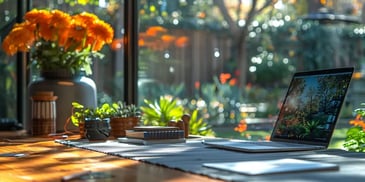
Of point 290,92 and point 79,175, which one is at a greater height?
point 290,92

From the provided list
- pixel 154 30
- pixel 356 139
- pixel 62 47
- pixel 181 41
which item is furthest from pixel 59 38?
pixel 356 139

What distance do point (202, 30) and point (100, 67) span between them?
44.1 inches

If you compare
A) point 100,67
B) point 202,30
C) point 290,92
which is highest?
point 202,30

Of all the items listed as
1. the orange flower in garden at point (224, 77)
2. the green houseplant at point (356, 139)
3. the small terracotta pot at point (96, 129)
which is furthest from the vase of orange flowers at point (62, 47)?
the orange flower in garden at point (224, 77)

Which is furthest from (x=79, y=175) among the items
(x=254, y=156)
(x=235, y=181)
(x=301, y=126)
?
(x=301, y=126)

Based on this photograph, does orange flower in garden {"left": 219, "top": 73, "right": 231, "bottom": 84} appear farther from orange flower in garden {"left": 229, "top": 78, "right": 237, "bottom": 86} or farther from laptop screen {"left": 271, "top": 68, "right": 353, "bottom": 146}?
laptop screen {"left": 271, "top": 68, "right": 353, "bottom": 146}

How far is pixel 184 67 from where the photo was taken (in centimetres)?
413

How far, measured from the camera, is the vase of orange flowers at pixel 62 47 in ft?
9.16

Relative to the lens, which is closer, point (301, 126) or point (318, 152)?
point (318, 152)

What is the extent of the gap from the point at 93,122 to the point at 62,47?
615mm

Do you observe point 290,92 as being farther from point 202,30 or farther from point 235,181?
point 202,30

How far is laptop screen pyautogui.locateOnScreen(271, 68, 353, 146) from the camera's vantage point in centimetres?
193

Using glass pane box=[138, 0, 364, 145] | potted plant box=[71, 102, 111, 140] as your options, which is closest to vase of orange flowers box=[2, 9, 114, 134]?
potted plant box=[71, 102, 111, 140]

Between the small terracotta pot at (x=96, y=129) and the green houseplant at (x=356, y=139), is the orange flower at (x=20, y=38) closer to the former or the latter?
the small terracotta pot at (x=96, y=129)
